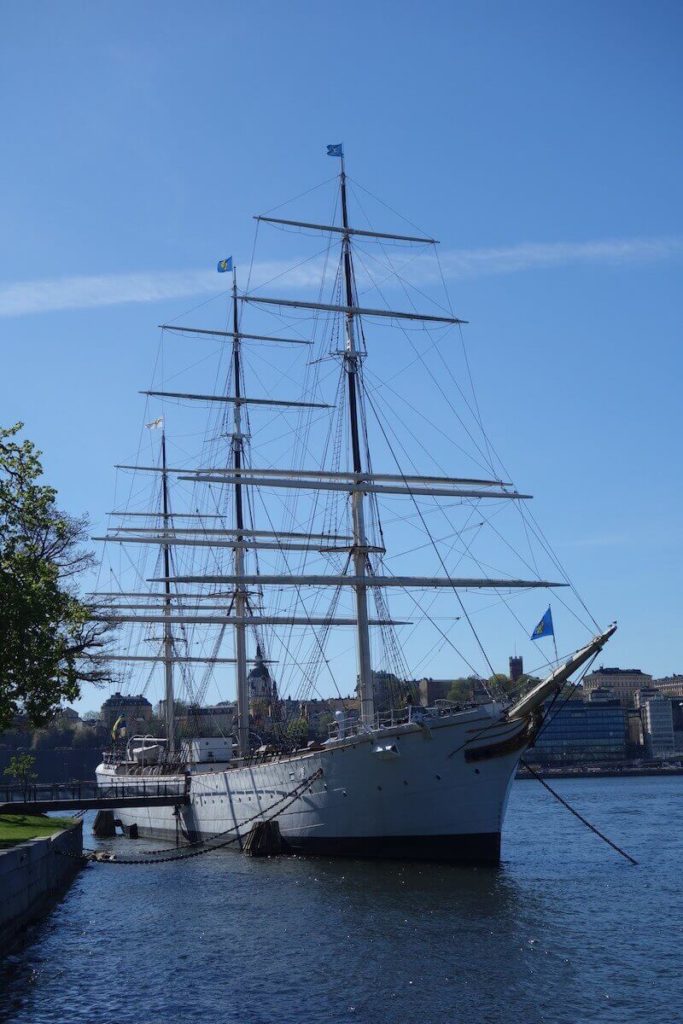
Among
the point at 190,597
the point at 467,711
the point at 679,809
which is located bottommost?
the point at 679,809

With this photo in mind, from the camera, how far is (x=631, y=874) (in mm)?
39562

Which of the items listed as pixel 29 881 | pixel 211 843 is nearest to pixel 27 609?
pixel 29 881

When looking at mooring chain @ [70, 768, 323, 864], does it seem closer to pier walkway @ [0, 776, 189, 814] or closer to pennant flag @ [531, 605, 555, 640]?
pier walkway @ [0, 776, 189, 814]

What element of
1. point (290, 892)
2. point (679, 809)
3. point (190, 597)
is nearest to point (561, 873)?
point (290, 892)

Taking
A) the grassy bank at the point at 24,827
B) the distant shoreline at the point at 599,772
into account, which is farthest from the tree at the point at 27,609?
the distant shoreline at the point at 599,772

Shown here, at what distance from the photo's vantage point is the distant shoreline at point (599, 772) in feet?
589

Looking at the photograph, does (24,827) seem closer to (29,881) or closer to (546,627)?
(29,881)

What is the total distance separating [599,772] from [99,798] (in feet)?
460

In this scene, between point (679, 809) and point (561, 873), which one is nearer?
point (561, 873)

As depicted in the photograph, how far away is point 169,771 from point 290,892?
3047 centimetres

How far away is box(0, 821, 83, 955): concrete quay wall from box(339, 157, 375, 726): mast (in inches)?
501

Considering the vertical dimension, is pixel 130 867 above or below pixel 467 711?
below

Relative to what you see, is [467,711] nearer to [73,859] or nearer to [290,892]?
[290,892]

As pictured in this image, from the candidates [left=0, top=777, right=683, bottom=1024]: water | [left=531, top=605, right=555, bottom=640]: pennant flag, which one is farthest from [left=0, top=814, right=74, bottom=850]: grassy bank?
[left=531, top=605, right=555, bottom=640]: pennant flag
